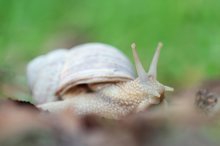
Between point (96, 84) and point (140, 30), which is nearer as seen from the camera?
point (96, 84)

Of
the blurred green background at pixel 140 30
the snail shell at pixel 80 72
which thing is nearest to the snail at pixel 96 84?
the snail shell at pixel 80 72

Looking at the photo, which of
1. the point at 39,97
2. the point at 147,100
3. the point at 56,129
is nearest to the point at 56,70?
the point at 39,97

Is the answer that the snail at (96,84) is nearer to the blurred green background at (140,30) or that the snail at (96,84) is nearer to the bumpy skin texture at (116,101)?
the bumpy skin texture at (116,101)

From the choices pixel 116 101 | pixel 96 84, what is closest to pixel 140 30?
pixel 96 84

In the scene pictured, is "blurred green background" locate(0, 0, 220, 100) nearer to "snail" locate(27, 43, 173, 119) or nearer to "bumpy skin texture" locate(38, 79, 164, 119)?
"snail" locate(27, 43, 173, 119)

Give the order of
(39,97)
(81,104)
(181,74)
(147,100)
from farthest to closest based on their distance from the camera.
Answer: (181,74)
(39,97)
(81,104)
(147,100)

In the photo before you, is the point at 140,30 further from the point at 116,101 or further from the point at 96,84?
the point at 116,101

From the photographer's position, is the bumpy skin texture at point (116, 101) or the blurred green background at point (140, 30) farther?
the blurred green background at point (140, 30)

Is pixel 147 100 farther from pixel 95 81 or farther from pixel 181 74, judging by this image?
pixel 181 74
